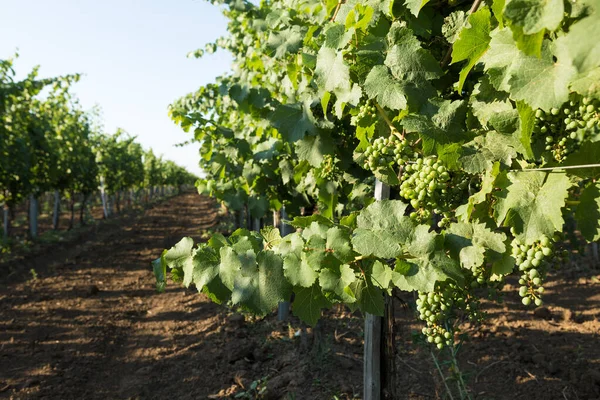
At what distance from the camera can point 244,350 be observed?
195 inches

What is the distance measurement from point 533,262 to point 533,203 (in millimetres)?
191

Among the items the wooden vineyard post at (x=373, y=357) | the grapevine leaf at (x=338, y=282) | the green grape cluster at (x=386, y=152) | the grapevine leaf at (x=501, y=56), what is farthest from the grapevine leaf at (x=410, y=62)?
the wooden vineyard post at (x=373, y=357)

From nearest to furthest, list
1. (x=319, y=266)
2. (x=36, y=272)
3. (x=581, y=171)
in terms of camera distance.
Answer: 1. (x=581, y=171)
2. (x=319, y=266)
3. (x=36, y=272)

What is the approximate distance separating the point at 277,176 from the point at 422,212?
2.65m

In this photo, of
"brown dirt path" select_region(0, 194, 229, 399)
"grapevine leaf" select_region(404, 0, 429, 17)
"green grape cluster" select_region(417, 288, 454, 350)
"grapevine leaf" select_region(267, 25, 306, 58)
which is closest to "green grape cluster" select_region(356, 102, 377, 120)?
"grapevine leaf" select_region(404, 0, 429, 17)

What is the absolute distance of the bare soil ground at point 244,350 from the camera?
414 cm

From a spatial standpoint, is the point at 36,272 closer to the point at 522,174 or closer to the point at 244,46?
the point at 244,46

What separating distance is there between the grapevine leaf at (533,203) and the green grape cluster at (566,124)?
0.09m

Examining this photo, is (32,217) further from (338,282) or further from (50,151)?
(338,282)

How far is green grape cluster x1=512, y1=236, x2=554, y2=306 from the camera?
126 centimetres

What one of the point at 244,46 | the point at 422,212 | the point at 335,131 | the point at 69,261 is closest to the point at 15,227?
the point at 69,261

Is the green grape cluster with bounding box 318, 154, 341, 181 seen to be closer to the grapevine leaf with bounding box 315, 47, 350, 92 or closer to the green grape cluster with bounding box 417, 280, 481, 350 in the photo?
the grapevine leaf with bounding box 315, 47, 350, 92

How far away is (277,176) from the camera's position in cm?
411

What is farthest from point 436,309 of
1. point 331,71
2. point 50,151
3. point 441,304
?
point 50,151
